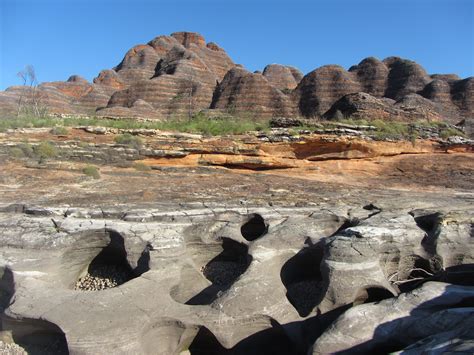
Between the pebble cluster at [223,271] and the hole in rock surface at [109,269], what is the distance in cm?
99

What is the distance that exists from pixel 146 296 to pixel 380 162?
867 cm

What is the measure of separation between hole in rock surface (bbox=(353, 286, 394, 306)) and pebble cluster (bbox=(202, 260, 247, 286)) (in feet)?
4.78

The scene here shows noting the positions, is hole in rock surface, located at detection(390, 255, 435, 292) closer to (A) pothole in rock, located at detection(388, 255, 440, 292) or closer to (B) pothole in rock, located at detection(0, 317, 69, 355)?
(A) pothole in rock, located at detection(388, 255, 440, 292)

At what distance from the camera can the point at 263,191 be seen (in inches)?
287

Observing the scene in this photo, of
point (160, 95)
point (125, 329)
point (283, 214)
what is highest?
point (160, 95)

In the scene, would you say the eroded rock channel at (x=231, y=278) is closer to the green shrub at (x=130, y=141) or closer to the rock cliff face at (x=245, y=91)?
the green shrub at (x=130, y=141)

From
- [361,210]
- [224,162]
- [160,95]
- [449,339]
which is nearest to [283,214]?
[361,210]

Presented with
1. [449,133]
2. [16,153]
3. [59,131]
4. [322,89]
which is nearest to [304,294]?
[16,153]

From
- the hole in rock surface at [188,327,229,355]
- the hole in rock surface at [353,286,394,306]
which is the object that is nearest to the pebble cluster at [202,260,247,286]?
the hole in rock surface at [188,327,229,355]

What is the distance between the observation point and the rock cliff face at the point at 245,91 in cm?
3095

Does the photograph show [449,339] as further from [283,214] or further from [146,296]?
[283,214]

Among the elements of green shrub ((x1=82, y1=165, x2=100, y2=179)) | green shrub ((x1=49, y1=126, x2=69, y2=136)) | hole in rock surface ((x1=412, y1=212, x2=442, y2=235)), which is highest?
green shrub ((x1=49, y1=126, x2=69, y2=136))

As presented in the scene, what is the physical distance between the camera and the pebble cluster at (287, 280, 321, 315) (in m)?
4.60

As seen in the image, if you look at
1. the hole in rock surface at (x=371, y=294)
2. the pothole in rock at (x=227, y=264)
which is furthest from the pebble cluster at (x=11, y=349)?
the hole in rock surface at (x=371, y=294)
